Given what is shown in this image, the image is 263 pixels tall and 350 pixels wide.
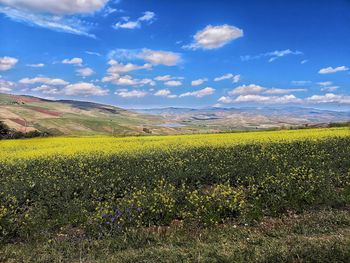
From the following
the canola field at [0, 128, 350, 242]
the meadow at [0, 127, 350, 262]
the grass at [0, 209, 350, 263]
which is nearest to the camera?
the grass at [0, 209, 350, 263]

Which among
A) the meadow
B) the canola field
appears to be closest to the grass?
the meadow

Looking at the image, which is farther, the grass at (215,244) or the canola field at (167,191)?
the canola field at (167,191)

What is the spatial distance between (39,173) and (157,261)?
1149cm

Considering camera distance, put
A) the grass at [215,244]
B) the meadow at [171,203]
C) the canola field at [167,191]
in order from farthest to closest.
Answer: the canola field at [167,191] < the meadow at [171,203] < the grass at [215,244]

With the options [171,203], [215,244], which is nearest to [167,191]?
[171,203]

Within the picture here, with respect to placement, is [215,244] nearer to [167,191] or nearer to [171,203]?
[171,203]

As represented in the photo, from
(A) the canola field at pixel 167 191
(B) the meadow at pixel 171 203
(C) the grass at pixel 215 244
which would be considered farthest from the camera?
(A) the canola field at pixel 167 191

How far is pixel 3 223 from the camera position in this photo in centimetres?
1058

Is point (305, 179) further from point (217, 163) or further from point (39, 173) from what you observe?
point (39, 173)

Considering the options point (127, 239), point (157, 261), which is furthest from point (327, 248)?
point (127, 239)

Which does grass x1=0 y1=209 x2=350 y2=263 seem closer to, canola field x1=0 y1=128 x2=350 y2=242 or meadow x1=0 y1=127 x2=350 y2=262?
meadow x1=0 y1=127 x2=350 y2=262

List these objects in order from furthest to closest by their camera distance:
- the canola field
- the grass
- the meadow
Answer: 1. the canola field
2. the meadow
3. the grass

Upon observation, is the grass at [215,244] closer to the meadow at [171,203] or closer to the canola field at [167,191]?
the meadow at [171,203]

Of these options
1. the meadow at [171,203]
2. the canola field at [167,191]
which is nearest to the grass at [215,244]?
the meadow at [171,203]
